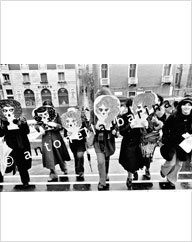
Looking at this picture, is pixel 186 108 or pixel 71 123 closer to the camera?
pixel 186 108

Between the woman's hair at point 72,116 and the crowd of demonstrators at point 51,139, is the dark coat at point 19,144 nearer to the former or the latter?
the crowd of demonstrators at point 51,139

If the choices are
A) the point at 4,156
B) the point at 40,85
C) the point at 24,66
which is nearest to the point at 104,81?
the point at 40,85

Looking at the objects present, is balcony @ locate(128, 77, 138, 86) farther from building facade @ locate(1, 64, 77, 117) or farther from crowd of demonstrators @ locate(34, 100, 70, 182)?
crowd of demonstrators @ locate(34, 100, 70, 182)

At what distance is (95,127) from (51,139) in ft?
1.40

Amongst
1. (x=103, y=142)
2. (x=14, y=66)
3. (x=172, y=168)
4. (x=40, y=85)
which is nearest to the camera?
(x=14, y=66)

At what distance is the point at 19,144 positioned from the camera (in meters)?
1.66

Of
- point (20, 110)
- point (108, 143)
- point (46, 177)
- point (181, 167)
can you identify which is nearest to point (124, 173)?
point (108, 143)

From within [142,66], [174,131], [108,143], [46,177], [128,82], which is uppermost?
[142,66]

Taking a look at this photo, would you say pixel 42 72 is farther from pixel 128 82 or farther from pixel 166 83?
pixel 166 83

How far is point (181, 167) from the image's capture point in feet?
5.75

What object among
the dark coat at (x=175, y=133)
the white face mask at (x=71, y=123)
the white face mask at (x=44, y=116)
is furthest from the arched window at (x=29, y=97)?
the dark coat at (x=175, y=133)

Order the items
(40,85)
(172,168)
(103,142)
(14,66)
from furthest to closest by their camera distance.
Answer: (172,168) < (103,142) < (40,85) < (14,66)

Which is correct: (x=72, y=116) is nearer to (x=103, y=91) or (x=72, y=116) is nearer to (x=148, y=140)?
(x=103, y=91)
